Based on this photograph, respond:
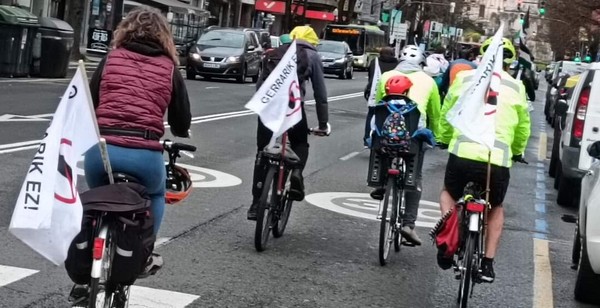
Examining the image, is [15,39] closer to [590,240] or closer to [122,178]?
[590,240]

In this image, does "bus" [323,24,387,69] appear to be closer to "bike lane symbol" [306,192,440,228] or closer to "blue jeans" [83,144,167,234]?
"bike lane symbol" [306,192,440,228]

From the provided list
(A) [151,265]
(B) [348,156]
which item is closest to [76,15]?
(B) [348,156]

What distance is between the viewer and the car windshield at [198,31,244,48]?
35844 mm

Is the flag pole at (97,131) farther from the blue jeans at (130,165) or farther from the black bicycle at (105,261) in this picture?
the blue jeans at (130,165)

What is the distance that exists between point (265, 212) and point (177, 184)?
2.90 metres

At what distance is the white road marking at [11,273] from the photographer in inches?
264

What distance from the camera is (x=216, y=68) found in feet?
113

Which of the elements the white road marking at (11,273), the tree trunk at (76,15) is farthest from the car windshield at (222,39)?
the white road marking at (11,273)

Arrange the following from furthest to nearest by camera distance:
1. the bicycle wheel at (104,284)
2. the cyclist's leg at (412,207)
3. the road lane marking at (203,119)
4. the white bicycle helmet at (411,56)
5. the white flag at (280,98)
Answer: the road lane marking at (203,119), the white bicycle helmet at (411,56), the cyclist's leg at (412,207), the white flag at (280,98), the bicycle wheel at (104,284)

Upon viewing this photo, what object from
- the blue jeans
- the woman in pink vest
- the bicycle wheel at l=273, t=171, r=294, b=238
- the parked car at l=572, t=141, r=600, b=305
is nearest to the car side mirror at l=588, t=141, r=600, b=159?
the parked car at l=572, t=141, r=600, b=305

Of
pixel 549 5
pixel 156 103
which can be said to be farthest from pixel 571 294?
pixel 549 5

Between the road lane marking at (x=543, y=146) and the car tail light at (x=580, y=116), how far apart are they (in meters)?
7.30

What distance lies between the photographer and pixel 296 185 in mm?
8977

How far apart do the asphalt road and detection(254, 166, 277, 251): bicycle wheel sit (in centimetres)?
10
